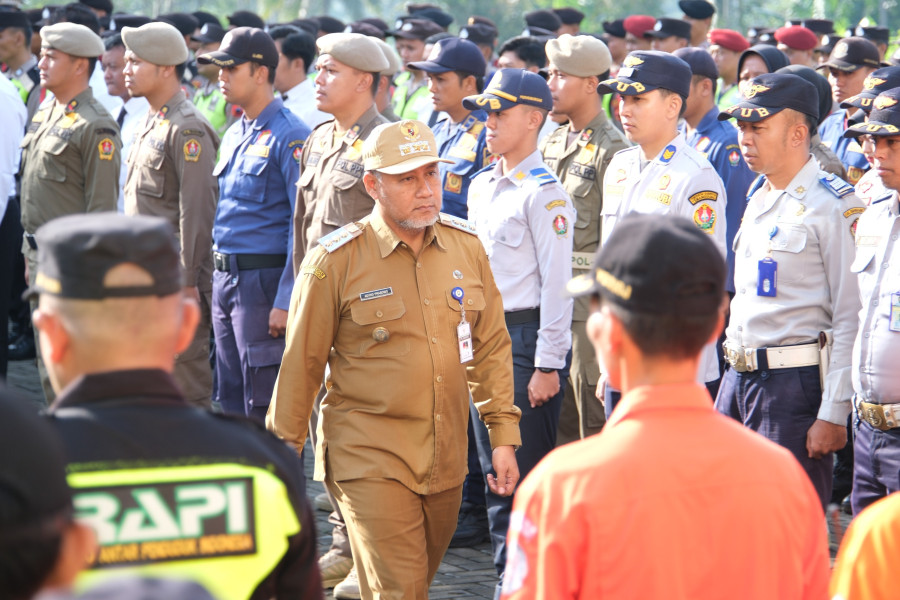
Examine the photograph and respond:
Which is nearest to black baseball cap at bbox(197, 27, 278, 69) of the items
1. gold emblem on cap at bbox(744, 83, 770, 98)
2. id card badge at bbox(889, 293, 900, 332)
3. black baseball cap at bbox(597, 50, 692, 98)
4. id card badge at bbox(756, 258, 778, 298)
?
black baseball cap at bbox(597, 50, 692, 98)

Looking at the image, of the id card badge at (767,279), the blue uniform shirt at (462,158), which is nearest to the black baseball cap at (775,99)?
the id card badge at (767,279)

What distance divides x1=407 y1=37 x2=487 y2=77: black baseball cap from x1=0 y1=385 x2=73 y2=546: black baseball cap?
20.2ft

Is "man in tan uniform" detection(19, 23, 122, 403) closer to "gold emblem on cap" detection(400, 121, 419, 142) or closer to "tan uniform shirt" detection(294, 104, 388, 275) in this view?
"tan uniform shirt" detection(294, 104, 388, 275)

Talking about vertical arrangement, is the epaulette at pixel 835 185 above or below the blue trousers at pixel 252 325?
above

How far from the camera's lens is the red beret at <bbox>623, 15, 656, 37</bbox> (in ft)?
39.7

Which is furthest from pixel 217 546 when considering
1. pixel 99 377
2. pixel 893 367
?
pixel 893 367

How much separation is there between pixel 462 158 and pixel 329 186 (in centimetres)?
120

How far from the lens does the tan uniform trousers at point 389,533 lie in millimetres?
4059

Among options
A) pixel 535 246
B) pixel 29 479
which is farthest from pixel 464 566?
pixel 29 479

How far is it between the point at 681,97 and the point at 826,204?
4.33ft

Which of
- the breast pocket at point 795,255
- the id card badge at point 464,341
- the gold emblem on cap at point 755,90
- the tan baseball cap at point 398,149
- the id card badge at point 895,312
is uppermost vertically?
the gold emblem on cap at point 755,90

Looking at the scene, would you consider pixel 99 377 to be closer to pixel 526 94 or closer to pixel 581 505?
pixel 581 505

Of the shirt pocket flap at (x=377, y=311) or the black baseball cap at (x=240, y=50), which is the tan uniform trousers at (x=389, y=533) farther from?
the black baseball cap at (x=240, y=50)

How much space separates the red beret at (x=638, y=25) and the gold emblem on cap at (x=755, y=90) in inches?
288
